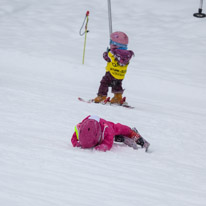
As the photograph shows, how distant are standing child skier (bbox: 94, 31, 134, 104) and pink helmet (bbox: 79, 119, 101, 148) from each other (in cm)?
328


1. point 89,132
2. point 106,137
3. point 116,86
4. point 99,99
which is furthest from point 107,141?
point 116,86

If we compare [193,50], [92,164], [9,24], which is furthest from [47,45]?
[92,164]

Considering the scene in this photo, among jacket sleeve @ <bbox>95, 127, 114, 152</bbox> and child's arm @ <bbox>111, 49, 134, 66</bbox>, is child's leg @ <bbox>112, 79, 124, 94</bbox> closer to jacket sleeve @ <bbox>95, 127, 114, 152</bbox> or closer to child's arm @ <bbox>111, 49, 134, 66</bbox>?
child's arm @ <bbox>111, 49, 134, 66</bbox>

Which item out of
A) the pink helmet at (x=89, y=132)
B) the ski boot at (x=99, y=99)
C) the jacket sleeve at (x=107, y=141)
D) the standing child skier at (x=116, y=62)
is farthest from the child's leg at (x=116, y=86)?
the pink helmet at (x=89, y=132)

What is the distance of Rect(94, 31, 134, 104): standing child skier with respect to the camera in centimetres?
837

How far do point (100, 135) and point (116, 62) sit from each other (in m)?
3.29

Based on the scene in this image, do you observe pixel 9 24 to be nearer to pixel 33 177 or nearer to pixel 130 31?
pixel 130 31

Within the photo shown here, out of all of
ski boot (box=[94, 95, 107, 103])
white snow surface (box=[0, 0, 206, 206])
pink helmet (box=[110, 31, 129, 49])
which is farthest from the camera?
ski boot (box=[94, 95, 107, 103])

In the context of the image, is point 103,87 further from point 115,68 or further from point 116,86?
point 115,68

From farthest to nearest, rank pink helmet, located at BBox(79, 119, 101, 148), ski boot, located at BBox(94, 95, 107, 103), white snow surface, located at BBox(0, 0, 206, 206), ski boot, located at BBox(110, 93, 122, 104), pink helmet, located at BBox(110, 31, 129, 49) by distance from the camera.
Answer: ski boot, located at BBox(110, 93, 122, 104)
ski boot, located at BBox(94, 95, 107, 103)
pink helmet, located at BBox(110, 31, 129, 49)
pink helmet, located at BBox(79, 119, 101, 148)
white snow surface, located at BBox(0, 0, 206, 206)

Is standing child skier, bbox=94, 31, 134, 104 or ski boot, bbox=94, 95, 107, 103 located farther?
ski boot, bbox=94, 95, 107, 103

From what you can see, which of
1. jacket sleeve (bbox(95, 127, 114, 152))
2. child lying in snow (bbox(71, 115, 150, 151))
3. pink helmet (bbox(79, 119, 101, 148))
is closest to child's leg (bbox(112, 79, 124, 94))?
child lying in snow (bbox(71, 115, 150, 151))

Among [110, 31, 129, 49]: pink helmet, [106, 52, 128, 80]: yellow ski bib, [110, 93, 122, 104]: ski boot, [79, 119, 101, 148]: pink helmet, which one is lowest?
[110, 93, 122, 104]: ski boot

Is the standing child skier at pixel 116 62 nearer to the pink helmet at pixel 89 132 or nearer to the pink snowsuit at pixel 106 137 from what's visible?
the pink snowsuit at pixel 106 137
